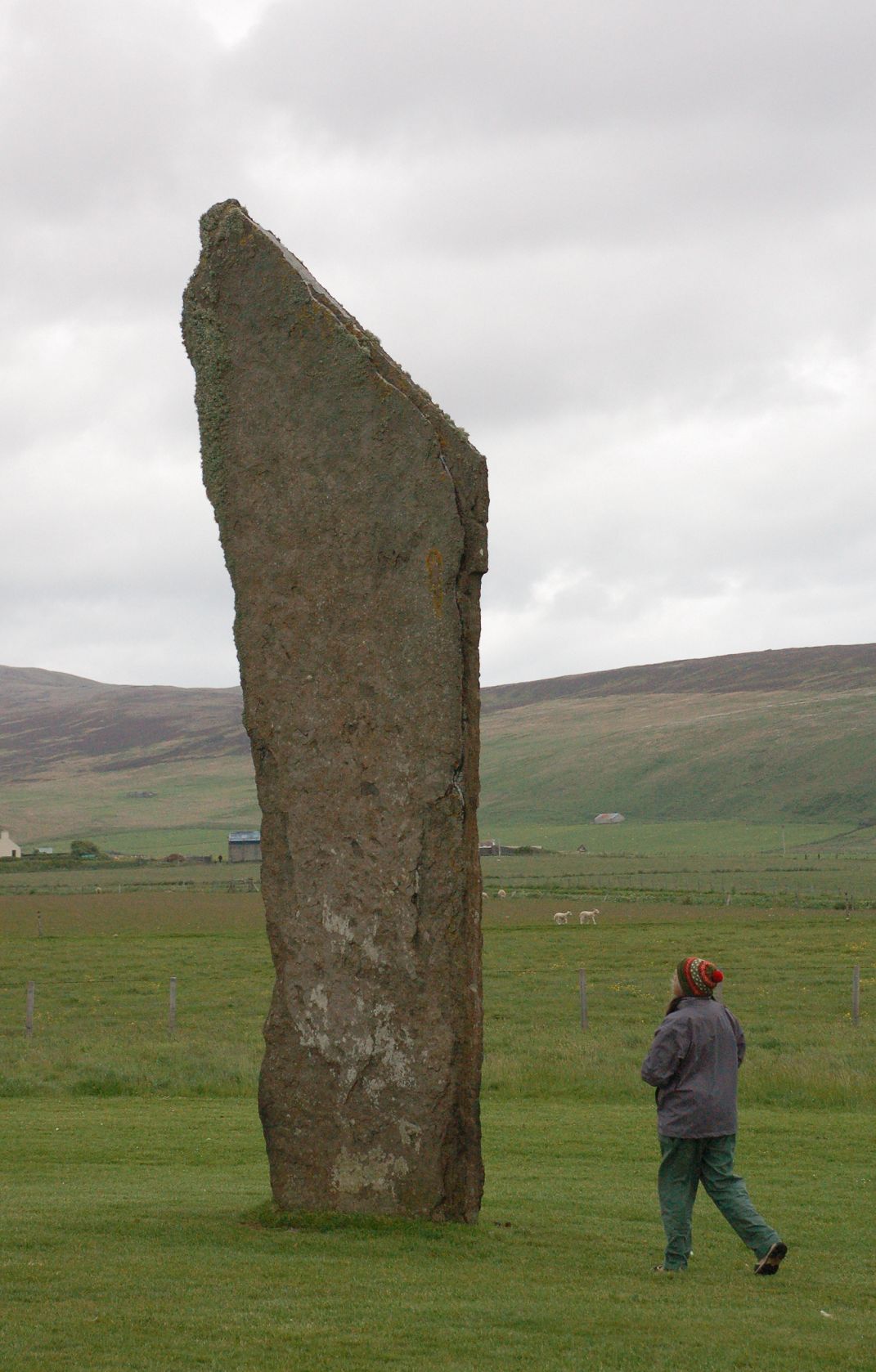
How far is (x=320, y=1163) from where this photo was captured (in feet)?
32.9

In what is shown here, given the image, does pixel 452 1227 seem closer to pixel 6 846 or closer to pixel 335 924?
pixel 335 924

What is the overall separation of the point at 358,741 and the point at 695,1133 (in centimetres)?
341

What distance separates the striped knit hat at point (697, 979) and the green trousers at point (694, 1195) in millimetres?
900

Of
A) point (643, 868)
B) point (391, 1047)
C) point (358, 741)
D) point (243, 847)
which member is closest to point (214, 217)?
point (358, 741)

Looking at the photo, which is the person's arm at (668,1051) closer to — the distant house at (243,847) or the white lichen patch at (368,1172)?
the white lichen patch at (368,1172)

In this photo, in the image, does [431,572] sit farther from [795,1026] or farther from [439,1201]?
[795,1026]

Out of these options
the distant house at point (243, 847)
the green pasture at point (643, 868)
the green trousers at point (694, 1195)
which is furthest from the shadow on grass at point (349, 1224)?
the distant house at point (243, 847)

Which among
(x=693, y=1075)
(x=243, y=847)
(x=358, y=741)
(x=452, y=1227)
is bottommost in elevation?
(x=243, y=847)

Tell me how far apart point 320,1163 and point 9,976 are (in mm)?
29968

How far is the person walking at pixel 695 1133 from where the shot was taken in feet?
29.7

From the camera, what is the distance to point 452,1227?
32.1 feet

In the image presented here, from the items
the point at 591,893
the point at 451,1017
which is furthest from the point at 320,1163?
the point at 591,893

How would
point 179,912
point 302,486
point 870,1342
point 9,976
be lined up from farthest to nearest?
point 179,912 → point 9,976 → point 302,486 → point 870,1342

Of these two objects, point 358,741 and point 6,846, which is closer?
point 358,741
